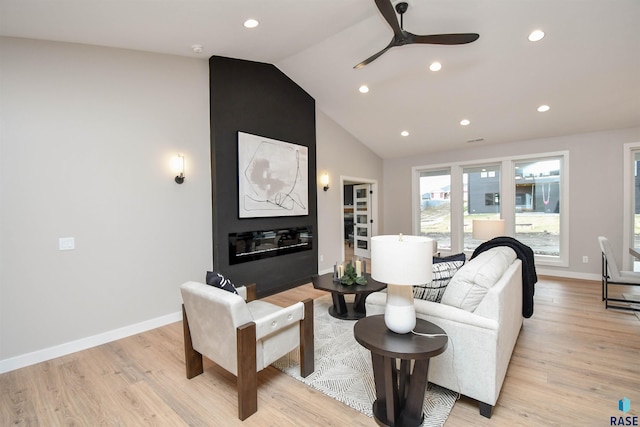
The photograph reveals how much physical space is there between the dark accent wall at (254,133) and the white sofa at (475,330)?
248 centimetres

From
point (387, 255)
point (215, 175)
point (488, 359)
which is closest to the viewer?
point (387, 255)

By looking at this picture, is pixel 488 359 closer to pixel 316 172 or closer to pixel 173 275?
pixel 173 275

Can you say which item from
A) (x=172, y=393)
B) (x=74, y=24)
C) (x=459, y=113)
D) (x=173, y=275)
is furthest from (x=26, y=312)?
(x=459, y=113)

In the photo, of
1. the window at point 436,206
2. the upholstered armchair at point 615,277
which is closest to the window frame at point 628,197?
the upholstered armchair at point 615,277

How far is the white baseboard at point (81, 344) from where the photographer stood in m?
2.50

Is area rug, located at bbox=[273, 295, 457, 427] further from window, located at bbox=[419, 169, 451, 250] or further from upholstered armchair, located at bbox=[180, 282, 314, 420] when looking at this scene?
window, located at bbox=[419, 169, 451, 250]

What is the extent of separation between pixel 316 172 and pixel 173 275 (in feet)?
9.58

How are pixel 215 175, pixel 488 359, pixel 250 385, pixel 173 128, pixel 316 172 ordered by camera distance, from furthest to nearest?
pixel 316 172, pixel 215 175, pixel 173 128, pixel 250 385, pixel 488 359

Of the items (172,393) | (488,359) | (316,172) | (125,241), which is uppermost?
(316,172)

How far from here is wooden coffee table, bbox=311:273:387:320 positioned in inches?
128

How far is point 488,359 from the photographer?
1786 millimetres

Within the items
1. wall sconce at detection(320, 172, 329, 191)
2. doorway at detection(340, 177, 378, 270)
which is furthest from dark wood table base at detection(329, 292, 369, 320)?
doorway at detection(340, 177, 378, 270)

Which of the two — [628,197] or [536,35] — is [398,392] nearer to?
[536,35]

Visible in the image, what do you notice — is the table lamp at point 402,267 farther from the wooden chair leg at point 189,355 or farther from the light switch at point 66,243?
the light switch at point 66,243
